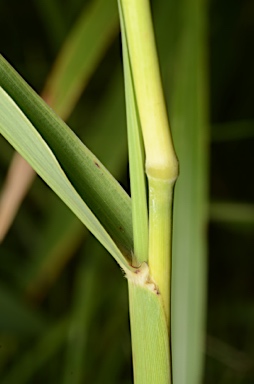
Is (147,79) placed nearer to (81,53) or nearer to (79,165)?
(79,165)

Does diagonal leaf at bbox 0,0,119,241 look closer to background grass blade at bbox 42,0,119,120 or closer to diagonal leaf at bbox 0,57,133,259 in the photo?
background grass blade at bbox 42,0,119,120

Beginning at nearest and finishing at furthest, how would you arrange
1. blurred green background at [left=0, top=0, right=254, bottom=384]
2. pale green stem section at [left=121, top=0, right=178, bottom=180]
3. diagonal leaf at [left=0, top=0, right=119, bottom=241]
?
pale green stem section at [left=121, top=0, right=178, bottom=180] → diagonal leaf at [left=0, top=0, right=119, bottom=241] → blurred green background at [left=0, top=0, right=254, bottom=384]

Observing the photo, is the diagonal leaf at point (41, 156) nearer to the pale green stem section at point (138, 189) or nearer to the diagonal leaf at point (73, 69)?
the pale green stem section at point (138, 189)

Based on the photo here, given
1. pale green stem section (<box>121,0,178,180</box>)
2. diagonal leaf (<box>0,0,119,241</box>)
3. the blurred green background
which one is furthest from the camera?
the blurred green background

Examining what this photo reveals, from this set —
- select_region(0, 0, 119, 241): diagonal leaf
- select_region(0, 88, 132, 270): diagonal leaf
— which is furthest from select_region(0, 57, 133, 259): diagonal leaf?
select_region(0, 0, 119, 241): diagonal leaf

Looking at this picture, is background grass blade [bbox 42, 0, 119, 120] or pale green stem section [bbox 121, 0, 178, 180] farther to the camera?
background grass blade [bbox 42, 0, 119, 120]

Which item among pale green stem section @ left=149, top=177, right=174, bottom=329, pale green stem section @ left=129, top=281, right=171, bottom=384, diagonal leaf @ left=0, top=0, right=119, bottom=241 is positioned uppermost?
diagonal leaf @ left=0, top=0, right=119, bottom=241
